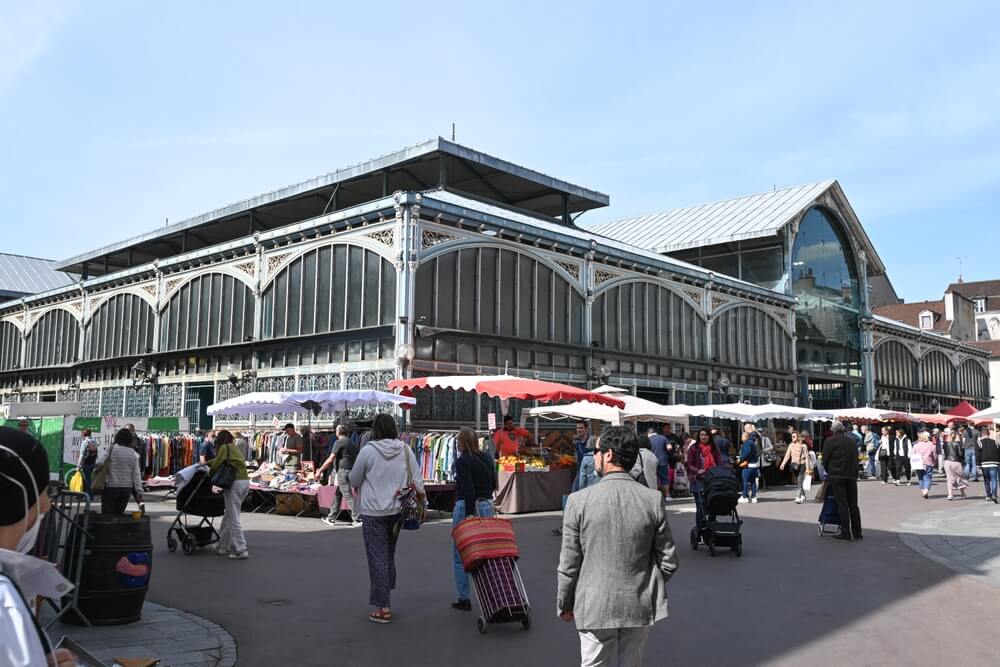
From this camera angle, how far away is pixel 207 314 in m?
30.5

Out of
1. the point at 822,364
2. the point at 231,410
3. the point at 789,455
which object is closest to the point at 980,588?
the point at 789,455

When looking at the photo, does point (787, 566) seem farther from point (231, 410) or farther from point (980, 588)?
point (231, 410)

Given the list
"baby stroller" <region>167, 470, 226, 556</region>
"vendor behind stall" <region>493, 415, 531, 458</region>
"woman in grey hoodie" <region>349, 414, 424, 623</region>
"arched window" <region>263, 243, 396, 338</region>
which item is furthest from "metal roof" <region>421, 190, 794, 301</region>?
"woman in grey hoodie" <region>349, 414, 424, 623</region>

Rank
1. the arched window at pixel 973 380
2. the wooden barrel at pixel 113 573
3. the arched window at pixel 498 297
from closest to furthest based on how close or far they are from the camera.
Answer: the wooden barrel at pixel 113 573 → the arched window at pixel 498 297 → the arched window at pixel 973 380

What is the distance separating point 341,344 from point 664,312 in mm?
13521

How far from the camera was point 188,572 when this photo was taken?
426 inches

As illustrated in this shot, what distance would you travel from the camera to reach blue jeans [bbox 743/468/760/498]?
2241 cm

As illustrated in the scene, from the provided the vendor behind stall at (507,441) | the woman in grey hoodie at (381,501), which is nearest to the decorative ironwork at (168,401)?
the vendor behind stall at (507,441)

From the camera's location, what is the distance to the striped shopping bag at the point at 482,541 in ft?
25.7

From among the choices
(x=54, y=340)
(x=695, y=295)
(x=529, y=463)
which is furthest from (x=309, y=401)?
(x=54, y=340)

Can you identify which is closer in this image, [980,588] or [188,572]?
[980,588]

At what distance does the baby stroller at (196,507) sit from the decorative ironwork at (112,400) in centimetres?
2317

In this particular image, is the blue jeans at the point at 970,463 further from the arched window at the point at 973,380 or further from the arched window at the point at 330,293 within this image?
the arched window at the point at 973,380

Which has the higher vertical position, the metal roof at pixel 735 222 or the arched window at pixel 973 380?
the metal roof at pixel 735 222
